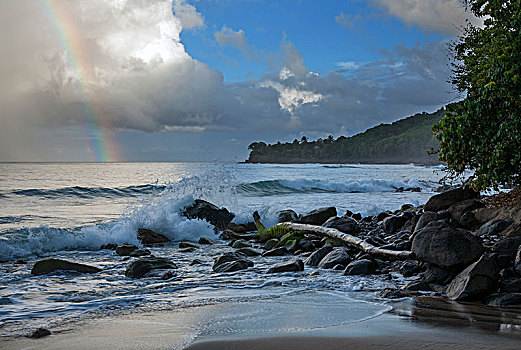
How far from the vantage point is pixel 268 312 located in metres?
5.48

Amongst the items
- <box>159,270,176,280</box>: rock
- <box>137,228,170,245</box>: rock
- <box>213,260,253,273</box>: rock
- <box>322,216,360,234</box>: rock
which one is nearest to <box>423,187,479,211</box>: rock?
<box>322,216,360,234</box>: rock

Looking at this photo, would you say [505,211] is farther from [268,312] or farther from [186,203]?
[186,203]

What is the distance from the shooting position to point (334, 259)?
29.1 ft

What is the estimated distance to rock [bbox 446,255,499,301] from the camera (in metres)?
5.81

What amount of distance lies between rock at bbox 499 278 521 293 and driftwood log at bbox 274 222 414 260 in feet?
4.95

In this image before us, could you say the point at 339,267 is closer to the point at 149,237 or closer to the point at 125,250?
the point at 125,250

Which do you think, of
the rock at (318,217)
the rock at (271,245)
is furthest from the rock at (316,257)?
the rock at (318,217)

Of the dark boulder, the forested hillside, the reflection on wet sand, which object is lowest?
the dark boulder

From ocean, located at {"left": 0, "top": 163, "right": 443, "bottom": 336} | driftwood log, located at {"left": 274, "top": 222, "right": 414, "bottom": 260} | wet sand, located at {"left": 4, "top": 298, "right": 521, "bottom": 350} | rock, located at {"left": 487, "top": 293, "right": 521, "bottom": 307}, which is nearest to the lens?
wet sand, located at {"left": 4, "top": 298, "right": 521, "bottom": 350}

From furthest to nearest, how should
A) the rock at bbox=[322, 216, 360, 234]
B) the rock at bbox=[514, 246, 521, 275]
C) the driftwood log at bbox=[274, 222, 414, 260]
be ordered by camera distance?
the rock at bbox=[322, 216, 360, 234] → the driftwood log at bbox=[274, 222, 414, 260] → the rock at bbox=[514, 246, 521, 275]

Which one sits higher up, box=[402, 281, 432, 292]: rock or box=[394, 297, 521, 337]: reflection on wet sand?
box=[394, 297, 521, 337]: reflection on wet sand

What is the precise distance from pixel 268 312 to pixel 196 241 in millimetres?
9043

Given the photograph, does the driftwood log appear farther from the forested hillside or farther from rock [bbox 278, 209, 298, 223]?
the forested hillside

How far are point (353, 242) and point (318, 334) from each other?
18.6ft
